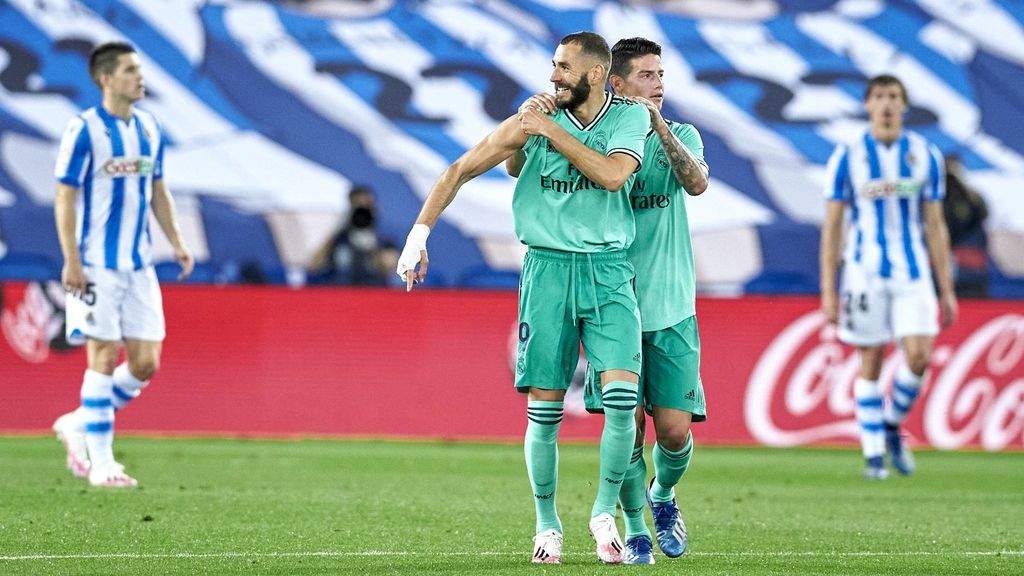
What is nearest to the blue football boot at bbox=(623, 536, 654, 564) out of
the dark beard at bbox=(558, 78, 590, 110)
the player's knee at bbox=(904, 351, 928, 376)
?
the dark beard at bbox=(558, 78, 590, 110)

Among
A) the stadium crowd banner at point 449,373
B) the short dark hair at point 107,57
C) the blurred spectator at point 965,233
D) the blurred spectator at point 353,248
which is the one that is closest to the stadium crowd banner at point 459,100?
the blurred spectator at point 965,233

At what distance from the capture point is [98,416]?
870cm

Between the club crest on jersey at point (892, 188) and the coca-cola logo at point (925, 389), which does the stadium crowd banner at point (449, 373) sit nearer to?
the coca-cola logo at point (925, 389)

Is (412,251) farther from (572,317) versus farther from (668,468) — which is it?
(668,468)

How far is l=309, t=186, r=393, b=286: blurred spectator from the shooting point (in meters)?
15.0

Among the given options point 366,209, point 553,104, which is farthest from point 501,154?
point 366,209

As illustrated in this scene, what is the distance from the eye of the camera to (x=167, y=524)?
6672 millimetres

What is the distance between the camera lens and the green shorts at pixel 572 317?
18.5ft

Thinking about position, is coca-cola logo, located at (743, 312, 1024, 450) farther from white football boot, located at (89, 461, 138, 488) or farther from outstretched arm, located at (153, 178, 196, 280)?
white football boot, located at (89, 461, 138, 488)

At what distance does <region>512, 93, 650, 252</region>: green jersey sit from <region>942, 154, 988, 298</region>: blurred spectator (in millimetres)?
10896

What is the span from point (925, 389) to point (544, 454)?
7927 mm

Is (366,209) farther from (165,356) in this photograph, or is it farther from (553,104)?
(553,104)

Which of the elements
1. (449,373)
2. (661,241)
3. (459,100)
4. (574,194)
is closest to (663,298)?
(661,241)

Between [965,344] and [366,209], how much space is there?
5.51 meters
